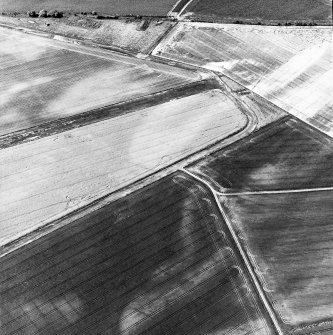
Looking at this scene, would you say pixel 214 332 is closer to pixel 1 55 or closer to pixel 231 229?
pixel 231 229

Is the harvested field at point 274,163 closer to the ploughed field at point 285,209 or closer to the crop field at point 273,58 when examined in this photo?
the ploughed field at point 285,209

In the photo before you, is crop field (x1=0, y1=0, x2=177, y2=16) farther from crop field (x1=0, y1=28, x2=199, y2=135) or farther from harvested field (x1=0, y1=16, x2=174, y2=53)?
crop field (x1=0, y1=28, x2=199, y2=135)

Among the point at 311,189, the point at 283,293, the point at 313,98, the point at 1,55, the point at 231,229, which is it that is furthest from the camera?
the point at 1,55

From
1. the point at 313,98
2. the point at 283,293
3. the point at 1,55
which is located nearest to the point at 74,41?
the point at 1,55

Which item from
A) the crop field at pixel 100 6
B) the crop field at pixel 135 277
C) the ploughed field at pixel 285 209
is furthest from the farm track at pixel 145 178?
the crop field at pixel 100 6

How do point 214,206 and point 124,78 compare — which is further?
point 124,78

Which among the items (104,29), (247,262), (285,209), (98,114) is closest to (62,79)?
(98,114)
